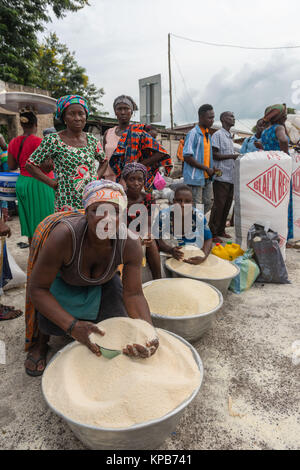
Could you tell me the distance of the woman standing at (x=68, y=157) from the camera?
197cm

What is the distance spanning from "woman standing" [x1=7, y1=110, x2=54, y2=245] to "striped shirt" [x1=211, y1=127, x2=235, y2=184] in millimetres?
2102

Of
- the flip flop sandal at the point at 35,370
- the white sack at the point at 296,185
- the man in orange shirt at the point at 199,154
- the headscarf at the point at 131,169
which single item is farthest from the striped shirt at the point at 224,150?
the flip flop sandal at the point at 35,370

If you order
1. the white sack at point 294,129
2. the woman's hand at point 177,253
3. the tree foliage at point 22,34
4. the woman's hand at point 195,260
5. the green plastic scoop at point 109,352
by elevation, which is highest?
the tree foliage at point 22,34

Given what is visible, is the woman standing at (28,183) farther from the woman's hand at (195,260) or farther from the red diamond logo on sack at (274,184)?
the red diamond logo on sack at (274,184)

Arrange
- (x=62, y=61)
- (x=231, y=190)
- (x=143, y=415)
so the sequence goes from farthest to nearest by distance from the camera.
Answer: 1. (x=62, y=61)
2. (x=231, y=190)
3. (x=143, y=415)

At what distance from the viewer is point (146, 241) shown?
2295mm

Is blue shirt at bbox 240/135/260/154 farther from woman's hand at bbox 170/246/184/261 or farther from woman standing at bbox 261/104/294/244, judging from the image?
woman's hand at bbox 170/246/184/261

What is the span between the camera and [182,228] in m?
2.54

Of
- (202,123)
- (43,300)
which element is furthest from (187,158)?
(43,300)

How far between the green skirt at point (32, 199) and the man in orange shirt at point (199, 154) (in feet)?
5.21

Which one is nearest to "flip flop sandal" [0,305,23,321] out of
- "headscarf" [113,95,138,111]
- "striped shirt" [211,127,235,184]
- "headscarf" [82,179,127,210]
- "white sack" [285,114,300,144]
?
"headscarf" [82,179,127,210]

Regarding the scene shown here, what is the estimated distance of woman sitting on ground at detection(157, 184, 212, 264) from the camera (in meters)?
2.43
